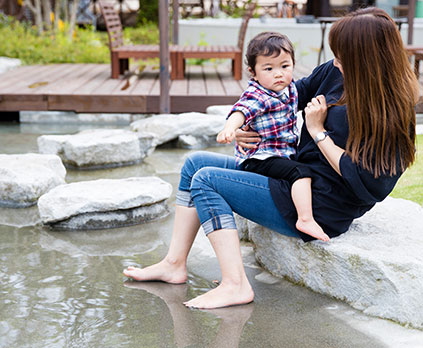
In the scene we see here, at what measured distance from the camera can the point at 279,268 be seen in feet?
9.14

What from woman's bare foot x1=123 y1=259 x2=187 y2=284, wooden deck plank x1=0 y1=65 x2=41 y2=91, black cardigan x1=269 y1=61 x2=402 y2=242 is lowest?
woman's bare foot x1=123 y1=259 x2=187 y2=284

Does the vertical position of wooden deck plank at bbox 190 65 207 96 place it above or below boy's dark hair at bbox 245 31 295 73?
below

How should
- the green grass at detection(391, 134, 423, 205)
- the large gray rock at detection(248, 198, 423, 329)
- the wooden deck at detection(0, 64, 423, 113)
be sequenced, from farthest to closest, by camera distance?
1. the wooden deck at detection(0, 64, 423, 113)
2. the green grass at detection(391, 134, 423, 205)
3. the large gray rock at detection(248, 198, 423, 329)

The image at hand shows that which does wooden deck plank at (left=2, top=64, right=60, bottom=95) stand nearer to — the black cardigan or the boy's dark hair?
the boy's dark hair

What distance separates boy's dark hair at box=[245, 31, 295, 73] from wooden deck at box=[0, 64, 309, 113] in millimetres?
3872

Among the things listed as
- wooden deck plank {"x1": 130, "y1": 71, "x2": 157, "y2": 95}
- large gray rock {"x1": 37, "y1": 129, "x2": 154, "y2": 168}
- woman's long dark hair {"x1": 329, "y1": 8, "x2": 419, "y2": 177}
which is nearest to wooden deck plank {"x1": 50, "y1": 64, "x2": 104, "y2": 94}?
wooden deck plank {"x1": 130, "y1": 71, "x2": 157, "y2": 95}

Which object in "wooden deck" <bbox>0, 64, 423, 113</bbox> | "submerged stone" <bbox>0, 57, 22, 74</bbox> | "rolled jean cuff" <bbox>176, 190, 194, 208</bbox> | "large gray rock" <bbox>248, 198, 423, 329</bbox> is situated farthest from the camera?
"submerged stone" <bbox>0, 57, 22, 74</bbox>

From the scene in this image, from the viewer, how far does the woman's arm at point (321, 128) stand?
2.32 meters

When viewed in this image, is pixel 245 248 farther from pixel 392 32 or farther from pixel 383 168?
pixel 392 32

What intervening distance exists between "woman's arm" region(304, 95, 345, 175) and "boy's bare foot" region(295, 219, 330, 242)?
0.77ft

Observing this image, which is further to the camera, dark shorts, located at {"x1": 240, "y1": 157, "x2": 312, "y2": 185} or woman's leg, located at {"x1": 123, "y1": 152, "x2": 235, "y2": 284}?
woman's leg, located at {"x1": 123, "y1": 152, "x2": 235, "y2": 284}

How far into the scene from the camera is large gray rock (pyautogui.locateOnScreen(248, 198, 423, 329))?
90.0 inches

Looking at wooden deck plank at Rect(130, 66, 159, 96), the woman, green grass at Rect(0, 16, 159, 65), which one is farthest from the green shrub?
the woman

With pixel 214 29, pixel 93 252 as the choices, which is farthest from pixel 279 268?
pixel 214 29
